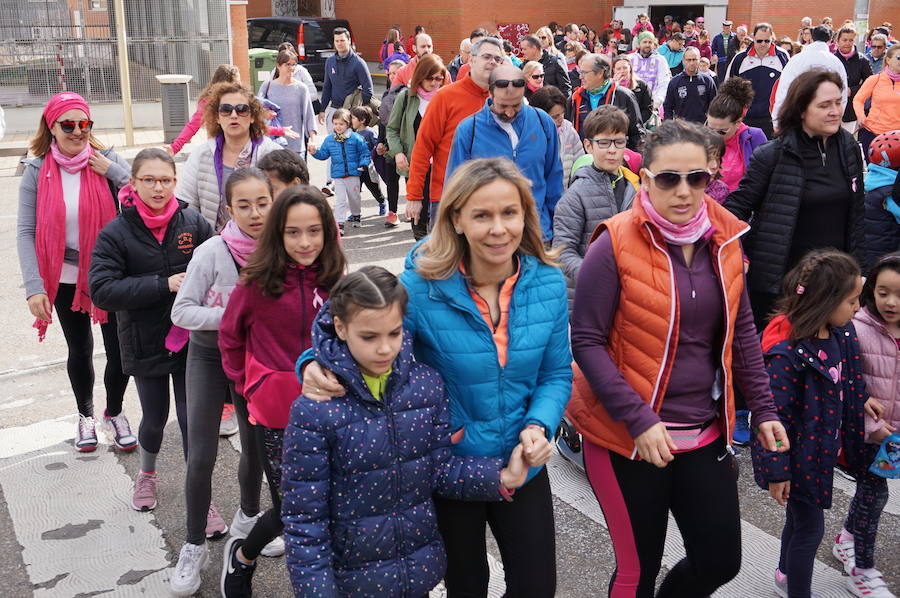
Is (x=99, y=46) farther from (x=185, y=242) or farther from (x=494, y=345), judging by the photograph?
(x=494, y=345)

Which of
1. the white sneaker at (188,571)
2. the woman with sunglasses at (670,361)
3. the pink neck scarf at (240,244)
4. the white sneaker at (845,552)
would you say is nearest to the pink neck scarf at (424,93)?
the pink neck scarf at (240,244)

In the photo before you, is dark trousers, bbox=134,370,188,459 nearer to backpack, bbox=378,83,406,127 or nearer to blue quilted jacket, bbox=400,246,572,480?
blue quilted jacket, bbox=400,246,572,480

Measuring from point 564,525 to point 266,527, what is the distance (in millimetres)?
1596

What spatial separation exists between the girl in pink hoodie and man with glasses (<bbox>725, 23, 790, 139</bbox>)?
9.06 meters

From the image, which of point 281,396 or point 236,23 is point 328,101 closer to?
point 236,23

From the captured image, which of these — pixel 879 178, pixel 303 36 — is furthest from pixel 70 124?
pixel 303 36

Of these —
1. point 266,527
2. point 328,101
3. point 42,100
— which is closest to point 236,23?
point 42,100

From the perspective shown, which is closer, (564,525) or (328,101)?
(564,525)

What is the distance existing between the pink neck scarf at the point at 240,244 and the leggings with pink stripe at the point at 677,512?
163cm

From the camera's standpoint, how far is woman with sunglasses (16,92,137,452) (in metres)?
5.19

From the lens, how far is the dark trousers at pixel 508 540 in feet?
10.2

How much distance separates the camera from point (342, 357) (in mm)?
2836

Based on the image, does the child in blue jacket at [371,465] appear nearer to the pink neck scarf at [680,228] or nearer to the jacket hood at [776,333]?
the pink neck scarf at [680,228]

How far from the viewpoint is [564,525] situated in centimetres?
472
